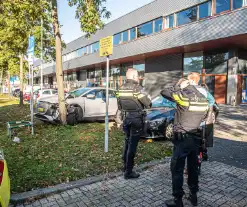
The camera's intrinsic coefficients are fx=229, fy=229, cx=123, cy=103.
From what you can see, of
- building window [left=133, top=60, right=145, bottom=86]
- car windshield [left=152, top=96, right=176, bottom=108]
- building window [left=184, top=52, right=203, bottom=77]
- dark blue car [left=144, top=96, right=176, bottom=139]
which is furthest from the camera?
building window [left=133, top=60, right=145, bottom=86]

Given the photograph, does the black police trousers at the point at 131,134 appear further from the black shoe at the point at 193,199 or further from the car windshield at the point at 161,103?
the car windshield at the point at 161,103

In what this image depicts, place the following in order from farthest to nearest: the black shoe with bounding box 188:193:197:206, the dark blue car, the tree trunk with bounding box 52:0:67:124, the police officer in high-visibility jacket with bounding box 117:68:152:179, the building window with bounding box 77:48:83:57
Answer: the building window with bounding box 77:48:83:57
the tree trunk with bounding box 52:0:67:124
the dark blue car
the police officer in high-visibility jacket with bounding box 117:68:152:179
the black shoe with bounding box 188:193:197:206

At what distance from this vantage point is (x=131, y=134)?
162 inches

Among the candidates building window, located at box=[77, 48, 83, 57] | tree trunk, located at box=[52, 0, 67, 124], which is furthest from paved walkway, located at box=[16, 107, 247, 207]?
building window, located at box=[77, 48, 83, 57]

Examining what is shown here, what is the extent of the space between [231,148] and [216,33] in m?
12.1

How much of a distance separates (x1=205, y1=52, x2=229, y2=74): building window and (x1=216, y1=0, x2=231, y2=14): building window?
3.36 m

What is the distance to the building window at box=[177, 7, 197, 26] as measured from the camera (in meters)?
18.8

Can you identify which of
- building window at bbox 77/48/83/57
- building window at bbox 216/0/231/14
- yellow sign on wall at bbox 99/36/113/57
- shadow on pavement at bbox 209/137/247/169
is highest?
building window at bbox 216/0/231/14

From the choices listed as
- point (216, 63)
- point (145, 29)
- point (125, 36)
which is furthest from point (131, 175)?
point (125, 36)

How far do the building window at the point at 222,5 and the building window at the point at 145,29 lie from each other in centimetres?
726

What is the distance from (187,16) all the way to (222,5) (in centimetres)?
Result: 324

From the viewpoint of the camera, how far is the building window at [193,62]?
1992 centimetres

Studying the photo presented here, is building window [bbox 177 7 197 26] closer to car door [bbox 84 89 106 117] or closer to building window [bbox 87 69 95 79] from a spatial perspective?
car door [bbox 84 89 106 117]

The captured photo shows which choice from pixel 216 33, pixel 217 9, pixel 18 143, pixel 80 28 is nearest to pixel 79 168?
pixel 18 143
